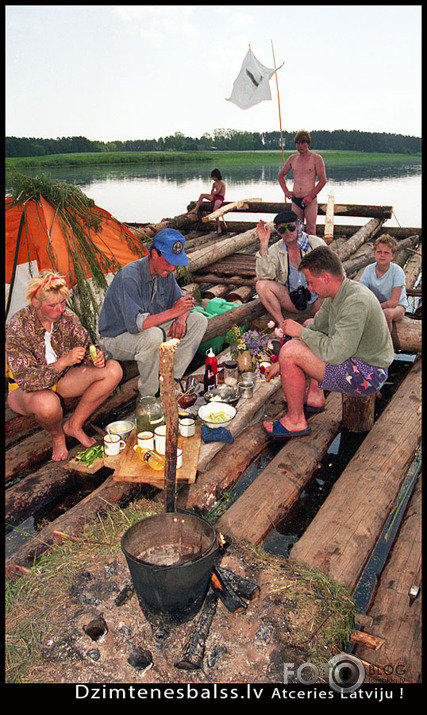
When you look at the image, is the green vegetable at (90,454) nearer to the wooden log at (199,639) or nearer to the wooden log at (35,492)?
the wooden log at (35,492)

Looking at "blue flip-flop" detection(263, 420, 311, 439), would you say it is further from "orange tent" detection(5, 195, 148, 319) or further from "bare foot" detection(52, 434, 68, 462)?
"orange tent" detection(5, 195, 148, 319)

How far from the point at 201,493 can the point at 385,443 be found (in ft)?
6.17

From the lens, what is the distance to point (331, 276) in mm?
4375

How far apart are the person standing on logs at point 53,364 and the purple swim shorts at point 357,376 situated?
211cm

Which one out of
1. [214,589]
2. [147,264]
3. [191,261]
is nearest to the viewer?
[214,589]

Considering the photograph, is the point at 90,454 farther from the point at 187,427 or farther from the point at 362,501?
the point at 362,501

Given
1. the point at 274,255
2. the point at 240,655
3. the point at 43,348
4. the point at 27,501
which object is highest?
the point at 274,255

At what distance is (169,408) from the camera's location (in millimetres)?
2971

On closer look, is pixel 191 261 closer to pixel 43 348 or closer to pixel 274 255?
pixel 274 255

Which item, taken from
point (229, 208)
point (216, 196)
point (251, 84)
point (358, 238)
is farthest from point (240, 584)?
point (251, 84)

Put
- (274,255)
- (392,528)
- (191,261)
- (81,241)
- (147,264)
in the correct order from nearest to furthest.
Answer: (392,528), (147,264), (81,241), (274,255), (191,261)

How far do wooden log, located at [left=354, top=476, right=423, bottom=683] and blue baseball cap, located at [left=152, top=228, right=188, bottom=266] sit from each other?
325 centimetres

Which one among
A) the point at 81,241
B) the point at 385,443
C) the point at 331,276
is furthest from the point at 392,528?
the point at 81,241

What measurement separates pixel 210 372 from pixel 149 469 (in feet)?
5.18
